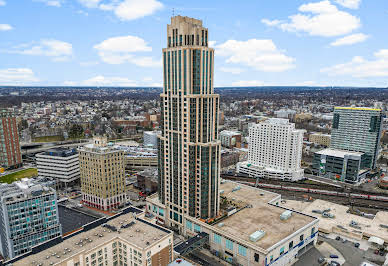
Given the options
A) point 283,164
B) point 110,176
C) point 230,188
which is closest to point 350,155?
point 283,164

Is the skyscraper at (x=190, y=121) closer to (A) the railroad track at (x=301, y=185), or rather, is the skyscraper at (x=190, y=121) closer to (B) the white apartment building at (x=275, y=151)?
(A) the railroad track at (x=301, y=185)

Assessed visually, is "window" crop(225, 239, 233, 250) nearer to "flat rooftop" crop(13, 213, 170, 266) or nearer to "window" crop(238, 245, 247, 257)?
"window" crop(238, 245, 247, 257)

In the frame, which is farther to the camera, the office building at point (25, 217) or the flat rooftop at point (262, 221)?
the flat rooftop at point (262, 221)

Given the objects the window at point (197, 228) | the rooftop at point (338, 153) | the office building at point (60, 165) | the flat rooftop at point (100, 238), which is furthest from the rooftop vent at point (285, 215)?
the office building at point (60, 165)

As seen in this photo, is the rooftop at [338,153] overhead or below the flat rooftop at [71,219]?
overhead

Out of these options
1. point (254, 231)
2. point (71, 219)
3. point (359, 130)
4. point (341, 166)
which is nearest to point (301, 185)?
point (341, 166)

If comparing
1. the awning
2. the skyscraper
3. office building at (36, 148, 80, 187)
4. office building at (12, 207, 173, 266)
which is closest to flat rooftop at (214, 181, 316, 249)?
the skyscraper

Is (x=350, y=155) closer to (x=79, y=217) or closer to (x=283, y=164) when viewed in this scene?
(x=283, y=164)
